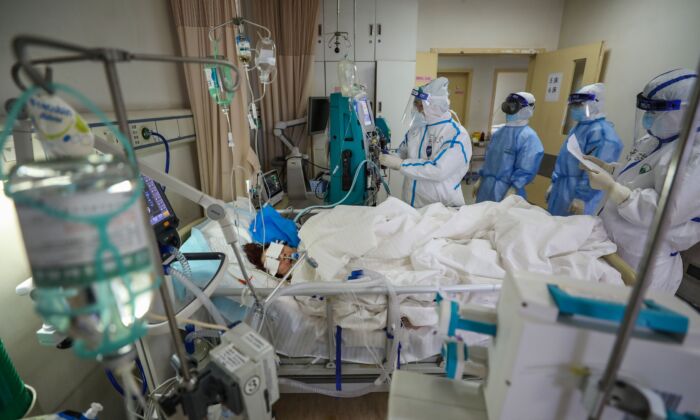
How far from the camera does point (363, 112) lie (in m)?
2.67

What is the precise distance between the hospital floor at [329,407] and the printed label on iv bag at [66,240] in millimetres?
1524

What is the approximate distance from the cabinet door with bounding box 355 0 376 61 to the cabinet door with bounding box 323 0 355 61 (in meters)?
0.05

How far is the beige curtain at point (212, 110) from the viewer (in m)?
1.92

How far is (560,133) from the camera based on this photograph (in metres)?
3.85

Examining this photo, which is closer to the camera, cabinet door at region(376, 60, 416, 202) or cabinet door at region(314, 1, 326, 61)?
cabinet door at region(314, 1, 326, 61)

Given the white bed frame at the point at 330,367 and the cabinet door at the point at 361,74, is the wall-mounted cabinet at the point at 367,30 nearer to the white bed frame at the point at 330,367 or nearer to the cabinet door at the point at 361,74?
the cabinet door at the point at 361,74

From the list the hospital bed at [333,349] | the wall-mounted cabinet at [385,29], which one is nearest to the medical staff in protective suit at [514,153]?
the wall-mounted cabinet at [385,29]

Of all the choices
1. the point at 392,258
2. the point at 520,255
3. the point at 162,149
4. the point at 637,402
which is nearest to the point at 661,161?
the point at 520,255

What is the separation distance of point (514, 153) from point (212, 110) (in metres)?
2.64

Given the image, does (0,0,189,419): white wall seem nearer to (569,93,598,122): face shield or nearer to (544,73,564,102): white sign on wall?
(569,93,598,122): face shield

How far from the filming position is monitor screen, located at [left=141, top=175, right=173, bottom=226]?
1026 millimetres

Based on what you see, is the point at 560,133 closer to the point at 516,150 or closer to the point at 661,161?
the point at 516,150

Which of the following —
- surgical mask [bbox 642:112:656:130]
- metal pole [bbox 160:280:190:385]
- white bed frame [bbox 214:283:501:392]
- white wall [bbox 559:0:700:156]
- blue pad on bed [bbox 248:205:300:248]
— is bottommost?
white bed frame [bbox 214:283:501:392]

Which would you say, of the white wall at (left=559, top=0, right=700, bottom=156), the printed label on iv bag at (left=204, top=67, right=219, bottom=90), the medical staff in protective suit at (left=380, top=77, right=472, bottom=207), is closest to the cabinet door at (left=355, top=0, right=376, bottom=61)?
the medical staff in protective suit at (left=380, top=77, right=472, bottom=207)
